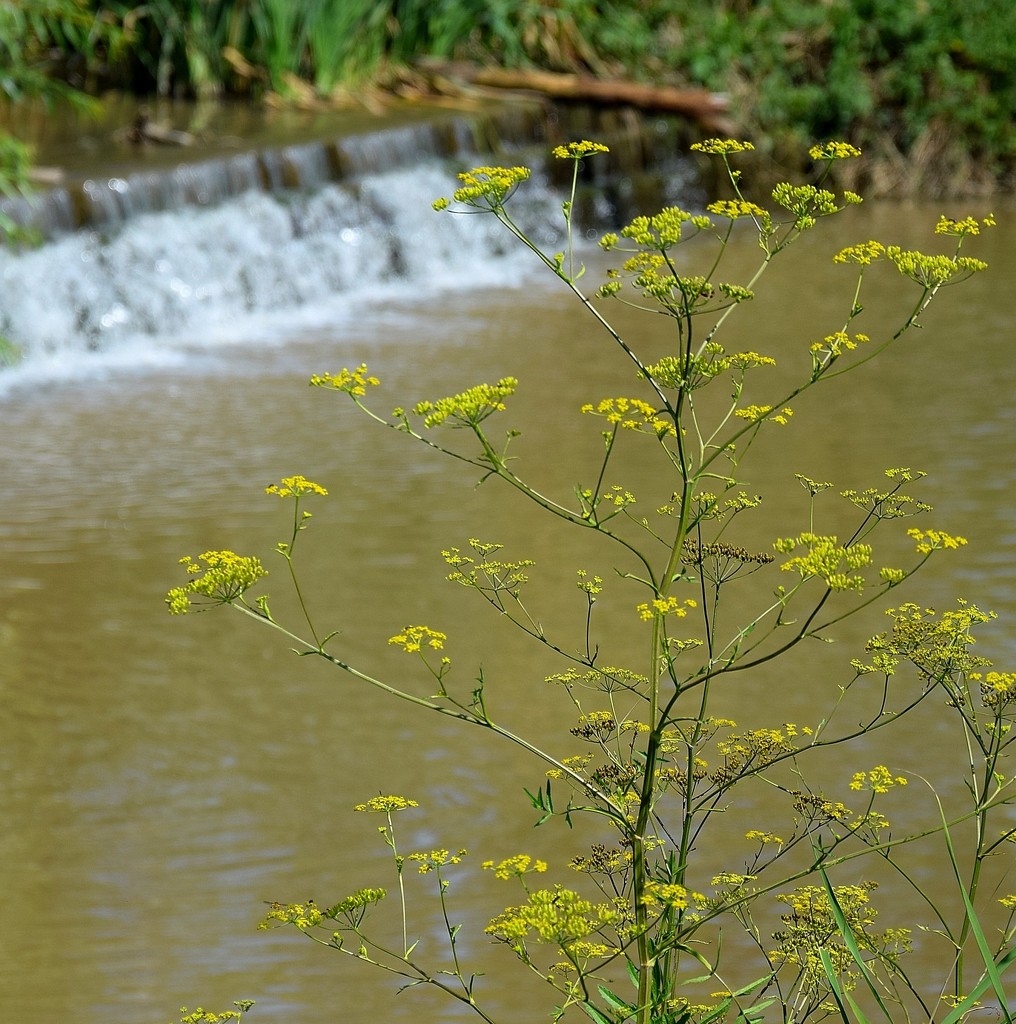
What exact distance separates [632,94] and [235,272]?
392 cm

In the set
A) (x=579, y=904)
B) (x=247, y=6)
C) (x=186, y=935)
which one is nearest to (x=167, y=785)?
(x=186, y=935)

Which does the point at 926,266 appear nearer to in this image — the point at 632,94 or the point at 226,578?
the point at 226,578

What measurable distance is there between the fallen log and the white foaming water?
1.61 m

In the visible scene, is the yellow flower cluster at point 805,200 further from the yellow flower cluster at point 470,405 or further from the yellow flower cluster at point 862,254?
the yellow flower cluster at point 470,405

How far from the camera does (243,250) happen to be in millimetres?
8680

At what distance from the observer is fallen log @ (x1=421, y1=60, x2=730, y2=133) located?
1117 centimetres

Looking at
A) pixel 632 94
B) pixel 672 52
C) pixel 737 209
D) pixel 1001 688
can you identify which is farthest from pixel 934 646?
pixel 672 52

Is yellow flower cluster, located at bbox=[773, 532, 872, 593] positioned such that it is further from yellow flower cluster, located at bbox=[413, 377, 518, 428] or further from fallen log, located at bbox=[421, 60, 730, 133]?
fallen log, located at bbox=[421, 60, 730, 133]

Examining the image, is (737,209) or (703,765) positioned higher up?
(737,209)

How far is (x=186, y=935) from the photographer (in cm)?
266

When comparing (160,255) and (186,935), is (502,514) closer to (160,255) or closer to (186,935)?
(186,935)

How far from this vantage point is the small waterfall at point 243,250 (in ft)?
25.6

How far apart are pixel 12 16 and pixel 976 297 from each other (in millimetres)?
5060

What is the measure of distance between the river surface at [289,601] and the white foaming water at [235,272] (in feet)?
0.13
